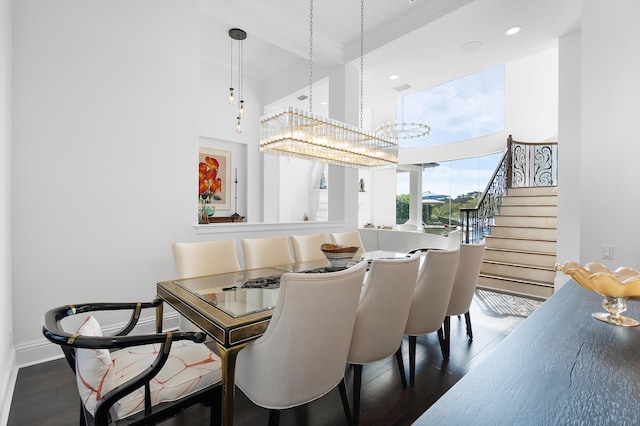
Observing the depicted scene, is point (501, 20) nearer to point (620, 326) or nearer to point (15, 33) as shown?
point (620, 326)

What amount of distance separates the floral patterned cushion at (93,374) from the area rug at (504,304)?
369 cm

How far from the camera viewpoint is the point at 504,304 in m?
3.93

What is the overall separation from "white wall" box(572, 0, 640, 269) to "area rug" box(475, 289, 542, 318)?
3.98 ft

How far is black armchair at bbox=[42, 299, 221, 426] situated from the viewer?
45.9 inches

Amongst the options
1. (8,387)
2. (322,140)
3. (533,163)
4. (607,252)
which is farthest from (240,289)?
(533,163)

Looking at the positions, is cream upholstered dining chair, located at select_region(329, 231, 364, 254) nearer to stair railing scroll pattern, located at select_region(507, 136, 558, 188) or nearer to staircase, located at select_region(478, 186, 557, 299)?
staircase, located at select_region(478, 186, 557, 299)

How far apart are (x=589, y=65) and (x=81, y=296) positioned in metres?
4.81

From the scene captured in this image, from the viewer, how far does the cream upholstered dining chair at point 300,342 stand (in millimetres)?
1365

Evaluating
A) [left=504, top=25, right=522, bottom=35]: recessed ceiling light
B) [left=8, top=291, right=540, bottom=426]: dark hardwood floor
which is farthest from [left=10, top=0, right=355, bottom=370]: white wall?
[left=504, top=25, right=522, bottom=35]: recessed ceiling light

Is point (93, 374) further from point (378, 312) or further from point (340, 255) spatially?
point (340, 255)

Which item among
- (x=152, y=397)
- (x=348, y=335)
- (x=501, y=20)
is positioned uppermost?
(x=501, y=20)

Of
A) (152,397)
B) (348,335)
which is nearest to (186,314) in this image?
(152,397)

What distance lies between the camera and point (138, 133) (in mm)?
2943

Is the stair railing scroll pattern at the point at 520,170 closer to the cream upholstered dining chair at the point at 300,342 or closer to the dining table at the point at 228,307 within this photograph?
the dining table at the point at 228,307
